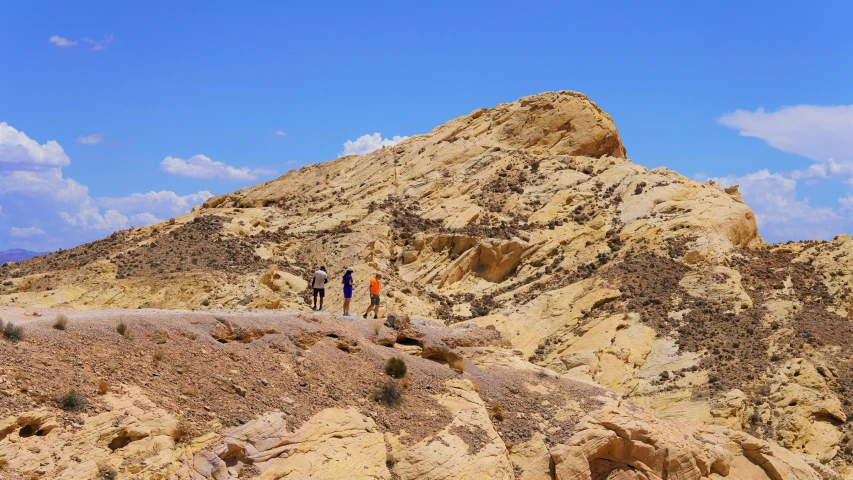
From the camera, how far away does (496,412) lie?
19.4 m

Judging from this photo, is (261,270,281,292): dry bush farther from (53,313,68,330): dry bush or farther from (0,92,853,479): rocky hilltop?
(53,313,68,330): dry bush

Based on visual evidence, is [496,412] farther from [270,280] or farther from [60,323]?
[270,280]

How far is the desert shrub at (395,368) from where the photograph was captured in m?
18.9

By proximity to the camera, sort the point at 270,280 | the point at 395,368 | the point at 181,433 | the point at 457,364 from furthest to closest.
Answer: the point at 270,280 < the point at 457,364 < the point at 395,368 < the point at 181,433

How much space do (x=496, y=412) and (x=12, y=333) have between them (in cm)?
1072

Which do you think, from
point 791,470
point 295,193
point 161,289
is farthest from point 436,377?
point 295,193

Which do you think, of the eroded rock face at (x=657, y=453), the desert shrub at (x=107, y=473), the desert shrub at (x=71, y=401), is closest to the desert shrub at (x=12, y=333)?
the desert shrub at (x=71, y=401)

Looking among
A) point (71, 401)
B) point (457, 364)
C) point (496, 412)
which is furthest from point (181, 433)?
point (457, 364)

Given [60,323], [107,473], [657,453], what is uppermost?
[60,323]

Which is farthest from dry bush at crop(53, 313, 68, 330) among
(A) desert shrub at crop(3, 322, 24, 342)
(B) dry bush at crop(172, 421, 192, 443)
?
(B) dry bush at crop(172, 421, 192, 443)

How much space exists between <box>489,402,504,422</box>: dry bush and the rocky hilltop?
91mm

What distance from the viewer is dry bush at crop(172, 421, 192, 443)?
14.0 metres

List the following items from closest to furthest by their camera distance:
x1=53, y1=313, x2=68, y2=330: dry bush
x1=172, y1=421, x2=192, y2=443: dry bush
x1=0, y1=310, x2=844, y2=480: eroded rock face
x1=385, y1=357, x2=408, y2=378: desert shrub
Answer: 1. x1=0, y1=310, x2=844, y2=480: eroded rock face
2. x1=172, y1=421, x2=192, y2=443: dry bush
3. x1=53, y1=313, x2=68, y2=330: dry bush
4. x1=385, y1=357, x2=408, y2=378: desert shrub

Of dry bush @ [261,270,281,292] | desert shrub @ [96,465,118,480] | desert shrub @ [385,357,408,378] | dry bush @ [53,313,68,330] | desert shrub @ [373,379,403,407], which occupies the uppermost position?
dry bush @ [261,270,281,292]
